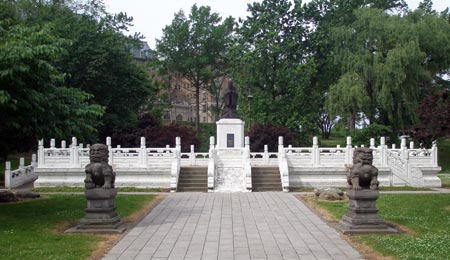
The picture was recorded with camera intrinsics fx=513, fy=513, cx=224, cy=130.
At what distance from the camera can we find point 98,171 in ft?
40.4

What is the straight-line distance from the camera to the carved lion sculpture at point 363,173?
12094 millimetres

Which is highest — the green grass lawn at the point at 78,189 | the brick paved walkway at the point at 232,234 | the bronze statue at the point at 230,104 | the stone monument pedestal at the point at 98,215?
the bronze statue at the point at 230,104

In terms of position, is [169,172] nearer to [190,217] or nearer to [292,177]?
[292,177]

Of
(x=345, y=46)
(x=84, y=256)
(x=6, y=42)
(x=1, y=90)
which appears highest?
(x=345, y=46)

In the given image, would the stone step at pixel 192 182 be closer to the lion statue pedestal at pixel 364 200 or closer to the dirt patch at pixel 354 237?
the dirt patch at pixel 354 237

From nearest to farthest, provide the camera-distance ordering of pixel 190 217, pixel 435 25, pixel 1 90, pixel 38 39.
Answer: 1. pixel 1 90
2. pixel 38 39
3. pixel 190 217
4. pixel 435 25

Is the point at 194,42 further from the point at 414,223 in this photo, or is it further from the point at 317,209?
the point at 414,223

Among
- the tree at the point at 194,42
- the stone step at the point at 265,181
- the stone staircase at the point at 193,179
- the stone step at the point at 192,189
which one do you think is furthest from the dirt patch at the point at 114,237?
the tree at the point at 194,42

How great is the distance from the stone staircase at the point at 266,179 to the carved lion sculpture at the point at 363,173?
11725mm

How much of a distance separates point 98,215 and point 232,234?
3257 millimetres

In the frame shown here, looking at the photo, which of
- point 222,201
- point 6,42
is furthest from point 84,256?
point 222,201

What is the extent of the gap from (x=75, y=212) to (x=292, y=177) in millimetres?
12826

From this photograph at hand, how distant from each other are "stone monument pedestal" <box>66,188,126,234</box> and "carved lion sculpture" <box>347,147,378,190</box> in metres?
5.65

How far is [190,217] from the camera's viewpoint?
48.0 ft
